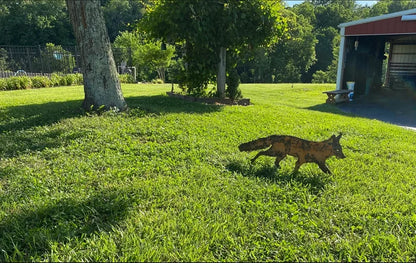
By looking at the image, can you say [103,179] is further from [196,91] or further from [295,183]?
[196,91]

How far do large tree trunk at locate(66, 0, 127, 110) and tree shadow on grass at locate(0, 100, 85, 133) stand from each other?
0.47m

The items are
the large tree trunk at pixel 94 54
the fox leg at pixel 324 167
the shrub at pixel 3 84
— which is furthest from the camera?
the shrub at pixel 3 84

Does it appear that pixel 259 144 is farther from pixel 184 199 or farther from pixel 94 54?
pixel 94 54

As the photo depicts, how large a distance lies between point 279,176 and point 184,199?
126 cm

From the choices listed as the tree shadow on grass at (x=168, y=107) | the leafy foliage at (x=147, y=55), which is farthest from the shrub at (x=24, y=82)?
the tree shadow on grass at (x=168, y=107)

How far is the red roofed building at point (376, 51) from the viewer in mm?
10633

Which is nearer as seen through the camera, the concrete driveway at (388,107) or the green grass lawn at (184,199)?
the green grass lawn at (184,199)

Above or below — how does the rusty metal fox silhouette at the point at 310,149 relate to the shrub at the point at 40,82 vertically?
below

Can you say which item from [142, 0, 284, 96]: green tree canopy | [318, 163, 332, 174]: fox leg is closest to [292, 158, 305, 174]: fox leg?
[318, 163, 332, 174]: fox leg

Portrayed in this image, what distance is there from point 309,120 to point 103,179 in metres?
5.26

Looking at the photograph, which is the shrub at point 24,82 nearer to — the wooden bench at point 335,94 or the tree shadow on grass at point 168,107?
the tree shadow on grass at point 168,107

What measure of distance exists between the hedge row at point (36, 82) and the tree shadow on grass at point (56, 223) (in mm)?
11117

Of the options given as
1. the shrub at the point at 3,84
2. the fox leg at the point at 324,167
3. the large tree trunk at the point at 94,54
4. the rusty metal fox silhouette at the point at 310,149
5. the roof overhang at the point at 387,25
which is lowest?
the fox leg at the point at 324,167

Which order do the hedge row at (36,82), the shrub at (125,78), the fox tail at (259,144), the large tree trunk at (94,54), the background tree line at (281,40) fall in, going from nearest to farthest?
the fox tail at (259,144) → the large tree trunk at (94,54) → the hedge row at (36,82) → the shrub at (125,78) → the background tree line at (281,40)
